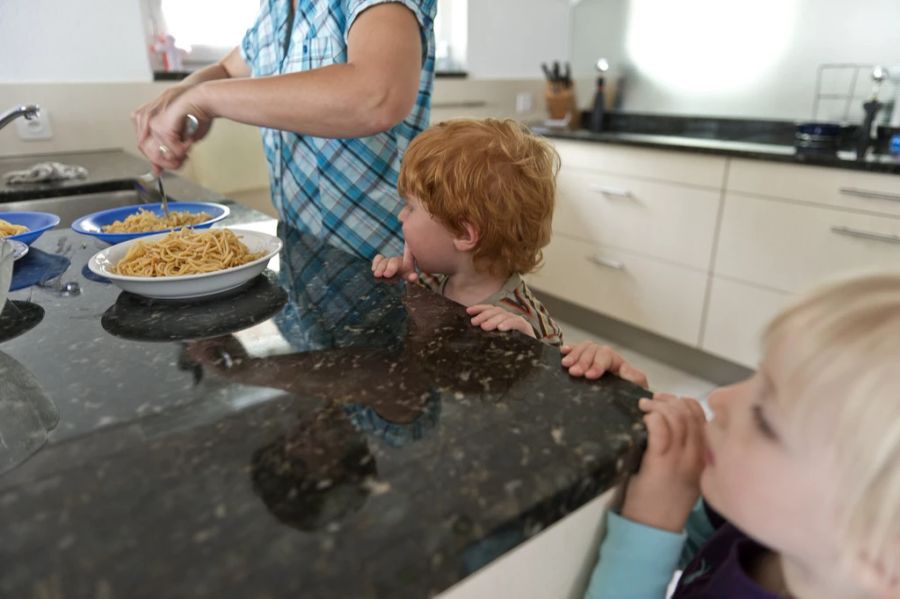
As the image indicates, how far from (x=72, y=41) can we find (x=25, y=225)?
112 centimetres

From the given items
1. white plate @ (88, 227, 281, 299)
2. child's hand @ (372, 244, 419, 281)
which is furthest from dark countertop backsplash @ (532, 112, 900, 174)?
white plate @ (88, 227, 281, 299)

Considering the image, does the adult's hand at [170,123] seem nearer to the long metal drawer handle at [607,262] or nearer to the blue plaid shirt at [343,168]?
the blue plaid shirt at [343,168]

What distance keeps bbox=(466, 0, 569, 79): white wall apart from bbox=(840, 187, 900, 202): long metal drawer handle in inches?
59.7

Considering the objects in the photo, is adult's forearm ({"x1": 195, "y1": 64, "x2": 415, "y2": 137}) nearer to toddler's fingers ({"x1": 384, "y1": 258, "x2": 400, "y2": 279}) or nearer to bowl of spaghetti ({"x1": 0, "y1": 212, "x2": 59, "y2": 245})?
toddler's fingers ({"x1": 384, "y1": 258, "x2": 400, "y2": 279})

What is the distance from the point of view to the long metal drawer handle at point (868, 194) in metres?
1.63

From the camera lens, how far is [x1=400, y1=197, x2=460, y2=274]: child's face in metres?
0.96

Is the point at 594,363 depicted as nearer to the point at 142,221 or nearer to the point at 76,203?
the point at 142,221

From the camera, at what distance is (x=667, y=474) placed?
0.47 m

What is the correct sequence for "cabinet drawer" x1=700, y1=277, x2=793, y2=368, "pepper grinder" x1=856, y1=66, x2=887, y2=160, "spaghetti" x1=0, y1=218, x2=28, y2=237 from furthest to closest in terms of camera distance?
"cabinet drawer" x1=700, y1=277, x2=793, y2=368, "pepper grinder" x1=856, y1=66, x2=887, y2=160, "spaghetti" x1=0, y1=218, x2=28, y2=237

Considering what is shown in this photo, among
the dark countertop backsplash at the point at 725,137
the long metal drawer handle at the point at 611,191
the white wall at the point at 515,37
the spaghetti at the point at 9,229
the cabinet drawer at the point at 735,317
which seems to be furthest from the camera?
the white wall at the point at 515,37

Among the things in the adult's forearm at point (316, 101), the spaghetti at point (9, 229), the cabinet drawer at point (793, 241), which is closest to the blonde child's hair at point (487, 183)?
the adult's forearm at point (316, 101)

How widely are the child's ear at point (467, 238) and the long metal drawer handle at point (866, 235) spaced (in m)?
1.34

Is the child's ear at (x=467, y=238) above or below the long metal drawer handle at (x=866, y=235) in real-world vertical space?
above

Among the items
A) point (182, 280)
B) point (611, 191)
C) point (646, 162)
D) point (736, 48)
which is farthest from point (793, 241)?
point (182, 280)
